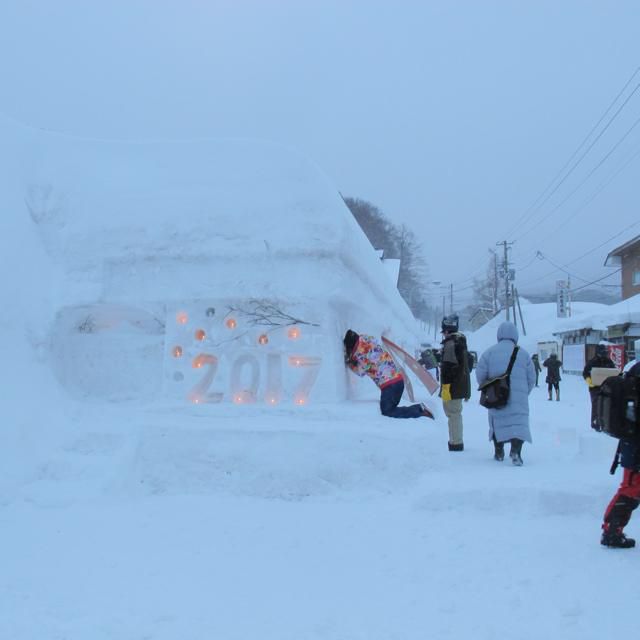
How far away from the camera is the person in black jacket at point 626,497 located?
4.14 m

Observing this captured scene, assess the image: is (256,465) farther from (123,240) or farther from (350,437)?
(123,240)

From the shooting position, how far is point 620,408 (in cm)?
421

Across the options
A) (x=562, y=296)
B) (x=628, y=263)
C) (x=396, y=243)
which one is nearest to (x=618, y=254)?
(x=628, y=263)

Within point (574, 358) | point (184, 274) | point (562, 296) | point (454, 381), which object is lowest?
point (454, 381)

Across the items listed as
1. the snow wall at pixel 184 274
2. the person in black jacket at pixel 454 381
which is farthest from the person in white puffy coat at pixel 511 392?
the snow wall at pixel 184 274

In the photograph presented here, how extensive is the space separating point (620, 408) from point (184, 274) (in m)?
5.47

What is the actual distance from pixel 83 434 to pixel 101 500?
115 cm

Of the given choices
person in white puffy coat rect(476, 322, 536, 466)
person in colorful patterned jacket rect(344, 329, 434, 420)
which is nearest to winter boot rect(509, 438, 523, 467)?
person in white puffy coat rect(476, 322, 536, 466)

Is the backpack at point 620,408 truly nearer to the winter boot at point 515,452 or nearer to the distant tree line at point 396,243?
the winter boot at point 515,452

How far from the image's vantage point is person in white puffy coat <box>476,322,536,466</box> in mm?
6555

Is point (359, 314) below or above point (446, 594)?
above

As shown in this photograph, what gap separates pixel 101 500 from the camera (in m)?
5.80

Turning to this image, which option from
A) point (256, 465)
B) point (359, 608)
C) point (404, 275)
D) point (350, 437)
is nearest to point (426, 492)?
point (350, 437)

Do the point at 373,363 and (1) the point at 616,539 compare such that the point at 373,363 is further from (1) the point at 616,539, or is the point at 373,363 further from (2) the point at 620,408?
(1) the point at 616,539
